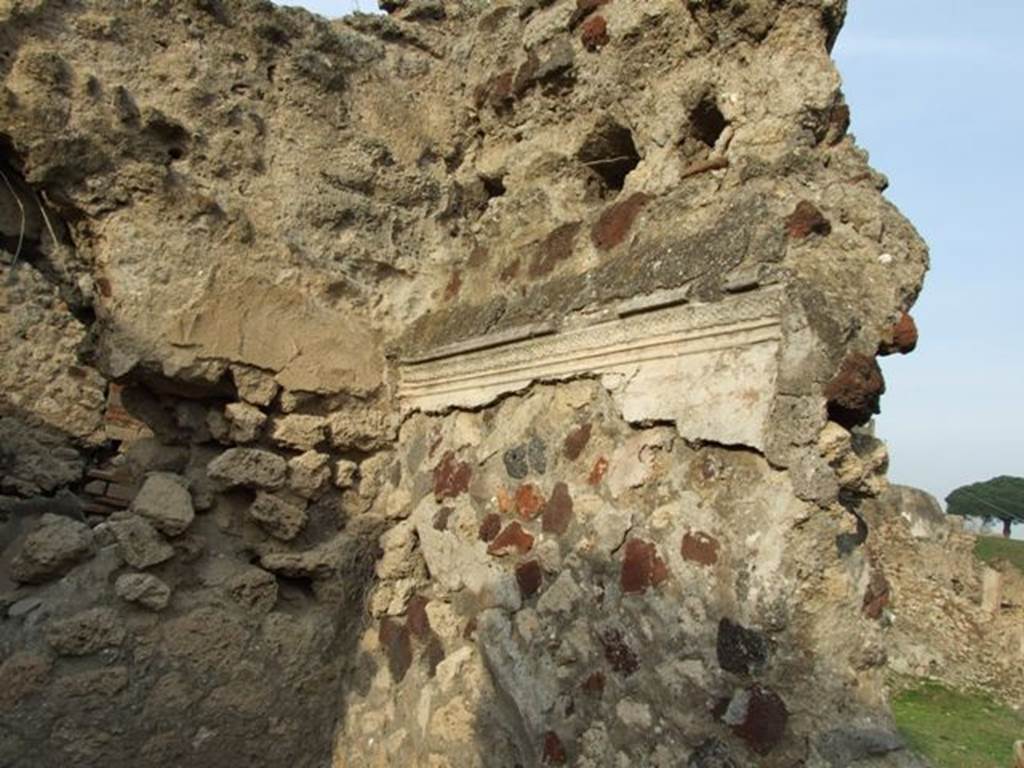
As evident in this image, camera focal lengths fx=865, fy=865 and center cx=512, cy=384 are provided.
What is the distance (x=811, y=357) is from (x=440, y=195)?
6.46ft

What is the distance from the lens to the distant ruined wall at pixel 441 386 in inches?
78.2

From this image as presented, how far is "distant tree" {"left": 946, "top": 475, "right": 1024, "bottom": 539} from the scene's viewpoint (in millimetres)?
52969

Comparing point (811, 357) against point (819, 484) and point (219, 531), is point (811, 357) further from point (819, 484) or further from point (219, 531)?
point (219, 531)

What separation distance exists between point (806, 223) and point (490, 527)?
1.31 metres

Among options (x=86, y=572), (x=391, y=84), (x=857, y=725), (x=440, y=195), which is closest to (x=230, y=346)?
(x=86, y=572)

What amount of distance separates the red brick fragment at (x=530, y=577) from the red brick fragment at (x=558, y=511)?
11 centimetres

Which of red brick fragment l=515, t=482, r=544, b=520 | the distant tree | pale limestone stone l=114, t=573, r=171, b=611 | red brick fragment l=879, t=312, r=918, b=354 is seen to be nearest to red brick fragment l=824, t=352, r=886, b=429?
red brick fragment l=879, t=312, r=918, b=354

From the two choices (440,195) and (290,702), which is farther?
(440,195)

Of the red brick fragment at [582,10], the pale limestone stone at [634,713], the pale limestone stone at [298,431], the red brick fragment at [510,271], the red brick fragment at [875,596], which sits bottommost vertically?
the pale limestone stone at [634,713]

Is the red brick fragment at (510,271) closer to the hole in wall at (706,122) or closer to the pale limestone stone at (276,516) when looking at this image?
the hole in wall at (706,122)

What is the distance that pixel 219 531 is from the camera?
2836 mm

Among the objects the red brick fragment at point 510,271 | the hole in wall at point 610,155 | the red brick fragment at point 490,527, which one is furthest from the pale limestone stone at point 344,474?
the hole in wall at point 610,155

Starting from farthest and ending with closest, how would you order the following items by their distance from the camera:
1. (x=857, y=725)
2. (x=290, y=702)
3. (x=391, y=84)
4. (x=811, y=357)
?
(x=391, y=84)
(x=290, y=702)
(x=811, y=357)
(x=857, y=725)

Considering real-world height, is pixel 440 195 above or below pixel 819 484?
above
